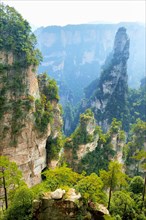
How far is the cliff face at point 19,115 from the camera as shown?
2433cm

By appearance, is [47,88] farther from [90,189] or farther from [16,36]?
[90,189]

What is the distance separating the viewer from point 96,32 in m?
149

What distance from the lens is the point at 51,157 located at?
30.1m

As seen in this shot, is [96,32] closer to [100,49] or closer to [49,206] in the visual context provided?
[100,49]

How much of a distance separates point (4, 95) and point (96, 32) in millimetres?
133669

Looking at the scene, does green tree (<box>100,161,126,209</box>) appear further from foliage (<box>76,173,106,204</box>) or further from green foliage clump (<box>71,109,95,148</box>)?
green foliage clump (<box>71,109,95,148</box>)

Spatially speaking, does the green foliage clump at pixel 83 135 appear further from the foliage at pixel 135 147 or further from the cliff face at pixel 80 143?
the foliage at pixel 135 147

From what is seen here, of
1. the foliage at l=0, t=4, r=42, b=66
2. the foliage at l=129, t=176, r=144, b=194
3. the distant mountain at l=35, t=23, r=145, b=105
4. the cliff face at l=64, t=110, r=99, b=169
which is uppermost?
the distant mountain at l=35, t=23, r=145, b=105

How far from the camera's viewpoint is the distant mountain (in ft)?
473

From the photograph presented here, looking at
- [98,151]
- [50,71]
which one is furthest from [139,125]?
[50,71]

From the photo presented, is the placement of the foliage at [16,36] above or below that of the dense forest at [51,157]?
above

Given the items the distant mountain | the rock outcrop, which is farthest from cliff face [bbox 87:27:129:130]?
the distant mountain

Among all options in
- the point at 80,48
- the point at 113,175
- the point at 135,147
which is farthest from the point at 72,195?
the point at 80,48

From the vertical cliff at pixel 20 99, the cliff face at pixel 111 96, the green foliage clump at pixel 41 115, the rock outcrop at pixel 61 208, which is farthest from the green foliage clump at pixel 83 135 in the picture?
the cliff face at pixel 111 96
